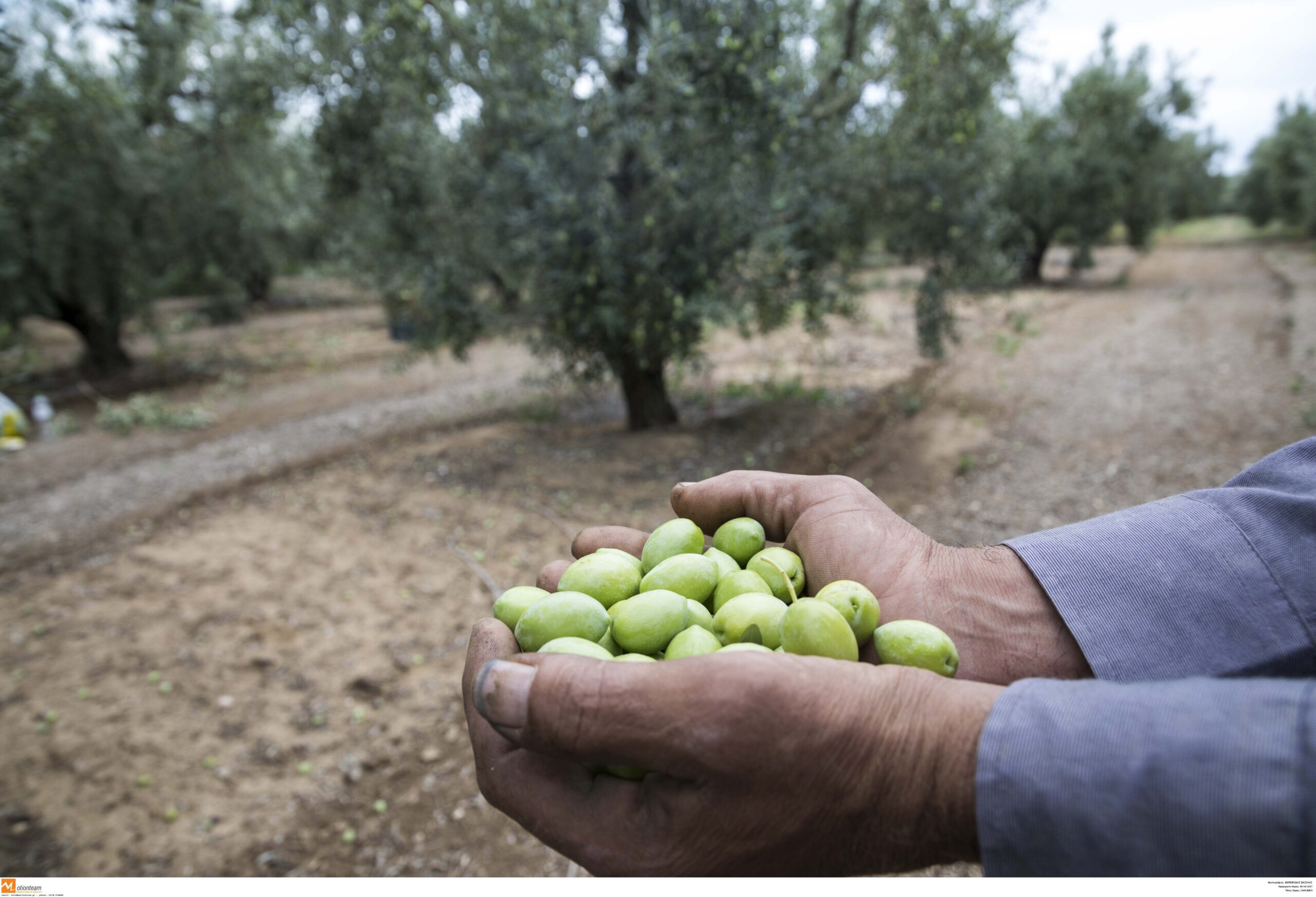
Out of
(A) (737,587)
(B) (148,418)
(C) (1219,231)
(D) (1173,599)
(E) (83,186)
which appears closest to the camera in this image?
(D) (1173,599)

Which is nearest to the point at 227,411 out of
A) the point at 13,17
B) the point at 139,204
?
the point at 139,204

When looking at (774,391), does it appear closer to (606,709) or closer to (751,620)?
(751,620)

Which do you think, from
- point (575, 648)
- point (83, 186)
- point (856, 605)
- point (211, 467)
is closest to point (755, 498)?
point (856, 605)

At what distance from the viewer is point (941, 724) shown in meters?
1.36

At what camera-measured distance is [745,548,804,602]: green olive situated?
203cm

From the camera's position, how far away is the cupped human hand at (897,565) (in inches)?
76.2

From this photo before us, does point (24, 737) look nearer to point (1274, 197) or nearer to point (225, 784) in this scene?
point (225, 784)

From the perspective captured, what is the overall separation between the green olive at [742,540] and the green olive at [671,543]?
0.33 ft

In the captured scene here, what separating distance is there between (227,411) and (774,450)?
902 cm

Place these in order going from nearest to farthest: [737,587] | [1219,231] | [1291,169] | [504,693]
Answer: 1. [504,693]
2. [737,587]
3. [1291,169]
4. [1219,231]

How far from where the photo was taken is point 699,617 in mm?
1876

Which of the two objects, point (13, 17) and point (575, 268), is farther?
point (13, 17)

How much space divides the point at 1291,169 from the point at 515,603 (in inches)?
1810

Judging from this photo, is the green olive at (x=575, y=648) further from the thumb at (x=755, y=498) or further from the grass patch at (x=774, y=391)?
the grass patch at (x=774, y=391)
